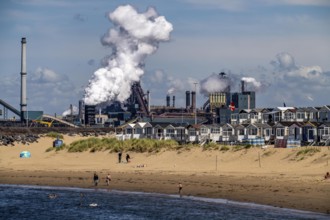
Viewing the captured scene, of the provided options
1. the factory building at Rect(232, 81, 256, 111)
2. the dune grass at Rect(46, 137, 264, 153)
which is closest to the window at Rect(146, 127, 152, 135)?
the dune grass at Rect(46, 137, 264, 153)

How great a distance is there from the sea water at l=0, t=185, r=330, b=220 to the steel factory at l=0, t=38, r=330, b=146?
32.5 metres

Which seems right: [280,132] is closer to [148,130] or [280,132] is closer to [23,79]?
[148,130]

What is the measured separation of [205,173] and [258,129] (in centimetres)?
4749

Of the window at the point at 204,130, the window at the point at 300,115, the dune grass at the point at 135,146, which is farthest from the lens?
the window at the point at 204,130

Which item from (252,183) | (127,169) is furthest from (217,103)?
(252,183)

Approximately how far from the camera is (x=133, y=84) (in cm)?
19025

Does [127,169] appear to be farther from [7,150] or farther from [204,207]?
[7,150]

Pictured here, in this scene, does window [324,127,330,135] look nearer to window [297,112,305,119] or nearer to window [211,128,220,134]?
window [297,112,305,119]

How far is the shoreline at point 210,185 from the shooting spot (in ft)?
151

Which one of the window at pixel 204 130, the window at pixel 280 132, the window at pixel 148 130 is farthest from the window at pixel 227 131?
the window at pixel 148 130

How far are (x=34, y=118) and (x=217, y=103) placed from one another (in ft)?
161

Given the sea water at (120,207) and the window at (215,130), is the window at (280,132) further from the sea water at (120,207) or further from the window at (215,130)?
the sea water at (120,207)

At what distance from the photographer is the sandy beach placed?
49.0 metres

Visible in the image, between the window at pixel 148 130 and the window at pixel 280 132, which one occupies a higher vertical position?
the window at pixel 148 130
